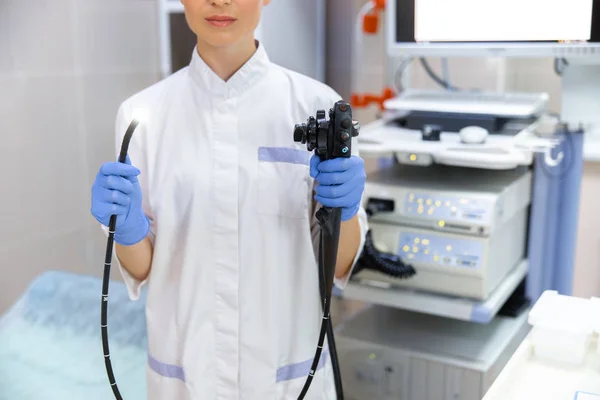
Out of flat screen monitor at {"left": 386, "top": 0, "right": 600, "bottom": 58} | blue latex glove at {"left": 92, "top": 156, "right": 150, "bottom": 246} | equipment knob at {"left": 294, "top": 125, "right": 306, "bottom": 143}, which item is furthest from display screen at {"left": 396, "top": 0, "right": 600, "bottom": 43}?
blue latex glove at {"left": 92, "top": 156, "right": 150, "bottom": 246}

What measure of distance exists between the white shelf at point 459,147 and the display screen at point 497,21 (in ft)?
0.82

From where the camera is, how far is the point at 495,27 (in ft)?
5.75

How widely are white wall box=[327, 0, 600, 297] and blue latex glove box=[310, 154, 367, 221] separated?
0.79 meters

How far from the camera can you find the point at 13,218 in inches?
85.4

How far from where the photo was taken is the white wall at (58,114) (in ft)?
7.04

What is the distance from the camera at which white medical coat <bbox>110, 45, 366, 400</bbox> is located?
1.16 meters

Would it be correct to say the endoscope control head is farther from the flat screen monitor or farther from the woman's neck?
the flat screen monitor

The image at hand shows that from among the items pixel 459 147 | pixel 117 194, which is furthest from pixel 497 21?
pixel 117 194

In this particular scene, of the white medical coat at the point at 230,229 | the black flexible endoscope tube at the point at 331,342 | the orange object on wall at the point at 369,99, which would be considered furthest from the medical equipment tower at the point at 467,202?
the white medical coat at the point at 230,229

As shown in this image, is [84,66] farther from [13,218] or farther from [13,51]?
[13,218]

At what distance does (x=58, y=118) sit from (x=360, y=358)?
129 centimetres

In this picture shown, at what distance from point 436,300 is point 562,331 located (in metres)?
0.63

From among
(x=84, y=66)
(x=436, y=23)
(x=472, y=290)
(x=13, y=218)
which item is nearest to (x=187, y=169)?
(x=472, y=290)

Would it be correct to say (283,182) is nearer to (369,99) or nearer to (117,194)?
(117,194)
